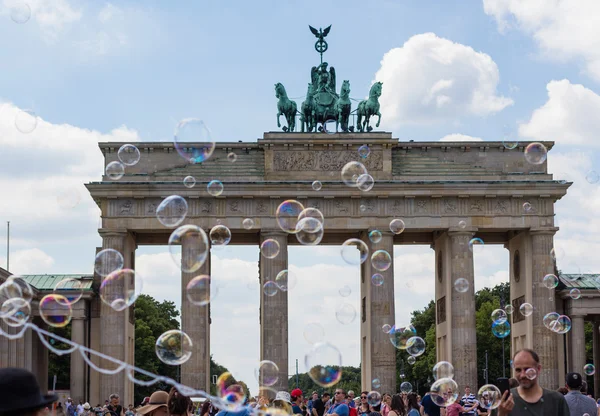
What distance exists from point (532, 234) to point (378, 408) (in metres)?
42.1

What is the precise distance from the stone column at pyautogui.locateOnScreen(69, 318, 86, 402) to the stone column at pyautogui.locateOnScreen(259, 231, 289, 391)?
11313mm

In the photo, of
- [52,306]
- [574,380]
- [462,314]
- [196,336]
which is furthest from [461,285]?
[196,336]

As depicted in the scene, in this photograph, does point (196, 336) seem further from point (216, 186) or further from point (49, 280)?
point (216, 186)

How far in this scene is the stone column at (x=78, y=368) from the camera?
67.5m

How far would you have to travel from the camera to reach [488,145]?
7006 centimetres

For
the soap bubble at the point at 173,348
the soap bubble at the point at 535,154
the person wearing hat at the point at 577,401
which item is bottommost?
the person wearing hat at the point at 577,401

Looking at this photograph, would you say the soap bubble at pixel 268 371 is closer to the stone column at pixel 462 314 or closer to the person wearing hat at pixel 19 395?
the person wearing hat at pixel 19 395

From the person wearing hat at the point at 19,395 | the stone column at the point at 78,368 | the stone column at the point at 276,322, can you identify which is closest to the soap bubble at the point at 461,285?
the stone column at the point at 276,322

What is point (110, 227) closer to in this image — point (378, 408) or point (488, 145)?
point (488, 145)

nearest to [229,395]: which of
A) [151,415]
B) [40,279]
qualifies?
[151,415]

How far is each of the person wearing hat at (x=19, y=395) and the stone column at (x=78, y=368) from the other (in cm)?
6265

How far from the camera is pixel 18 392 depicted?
6.16 metres

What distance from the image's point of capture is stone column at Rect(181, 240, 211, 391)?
66875mm

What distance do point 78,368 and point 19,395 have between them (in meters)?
63.9
